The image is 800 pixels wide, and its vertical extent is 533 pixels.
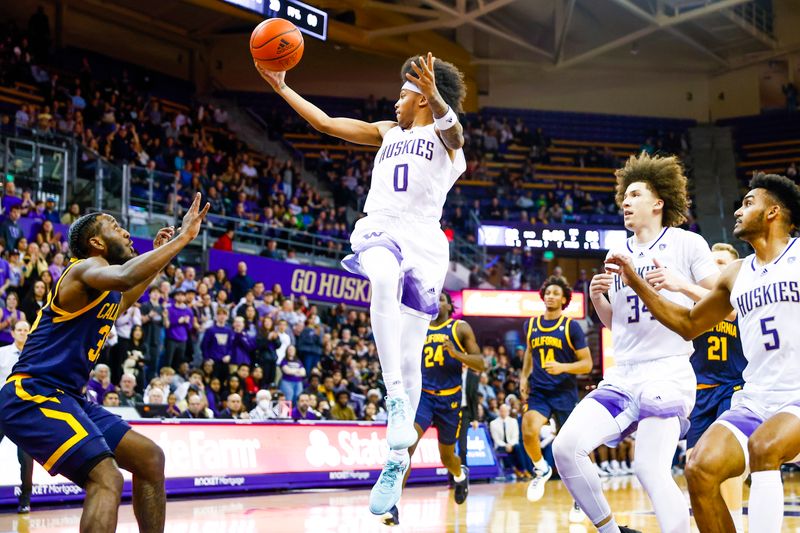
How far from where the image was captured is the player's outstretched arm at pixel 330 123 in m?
6.08

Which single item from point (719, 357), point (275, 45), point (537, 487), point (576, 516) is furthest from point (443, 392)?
point (275, 45)

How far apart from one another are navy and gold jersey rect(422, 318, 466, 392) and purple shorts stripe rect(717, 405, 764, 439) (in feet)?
18.9

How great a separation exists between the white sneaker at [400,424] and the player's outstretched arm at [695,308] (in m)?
1.48

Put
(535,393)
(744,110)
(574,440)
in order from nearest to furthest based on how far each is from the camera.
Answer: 1. (574,440)
2. (535,393)
3. (744,110)

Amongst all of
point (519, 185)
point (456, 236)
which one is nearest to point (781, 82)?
point (519, 185)

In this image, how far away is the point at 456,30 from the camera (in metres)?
33.4

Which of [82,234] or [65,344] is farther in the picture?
[82,234]

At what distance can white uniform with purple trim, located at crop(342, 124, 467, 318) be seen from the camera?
5773 millimetres

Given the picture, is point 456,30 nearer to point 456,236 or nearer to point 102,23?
point 456,236

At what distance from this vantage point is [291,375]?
615 inches

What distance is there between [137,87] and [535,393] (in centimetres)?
1889

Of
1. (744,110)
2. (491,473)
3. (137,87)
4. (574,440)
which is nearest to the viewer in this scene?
(574,440)

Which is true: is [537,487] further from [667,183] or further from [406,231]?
[406,231]

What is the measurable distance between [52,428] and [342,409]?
10920 millimetres
